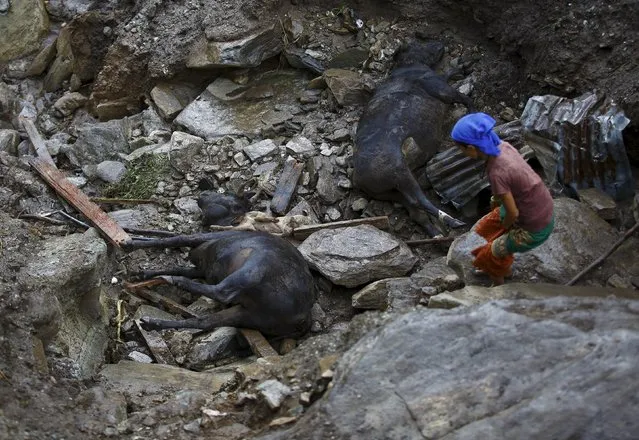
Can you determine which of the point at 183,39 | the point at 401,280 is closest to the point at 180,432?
the point at 401,280

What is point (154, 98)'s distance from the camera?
9.05 m

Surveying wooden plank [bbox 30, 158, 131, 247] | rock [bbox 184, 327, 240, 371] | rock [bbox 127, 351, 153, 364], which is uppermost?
wooden plank [bbox 30, 158, 131, 247]

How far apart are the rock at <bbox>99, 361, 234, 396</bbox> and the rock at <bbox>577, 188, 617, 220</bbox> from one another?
3071 millimetres

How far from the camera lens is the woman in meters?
4.76

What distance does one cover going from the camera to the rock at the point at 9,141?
8.39 metres

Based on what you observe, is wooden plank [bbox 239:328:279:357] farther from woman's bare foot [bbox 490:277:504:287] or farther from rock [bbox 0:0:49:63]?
rock [bbox 0:0:49:63]

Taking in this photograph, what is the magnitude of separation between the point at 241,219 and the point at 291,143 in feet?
3.65

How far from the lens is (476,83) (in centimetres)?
847

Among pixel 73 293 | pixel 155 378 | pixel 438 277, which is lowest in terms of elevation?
pixel 155 378

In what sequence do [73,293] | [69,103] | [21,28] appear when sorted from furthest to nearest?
[21,28]
[69,103]
[73,293]

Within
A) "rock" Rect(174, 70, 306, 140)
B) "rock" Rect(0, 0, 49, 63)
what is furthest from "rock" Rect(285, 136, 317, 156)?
"rock" Rect(0, 0, 49, 63)

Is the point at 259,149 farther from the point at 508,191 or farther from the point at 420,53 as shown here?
the point at 508,191

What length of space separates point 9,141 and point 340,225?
3792 mm

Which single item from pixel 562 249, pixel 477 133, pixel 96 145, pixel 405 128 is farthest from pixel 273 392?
pixel 96 145
